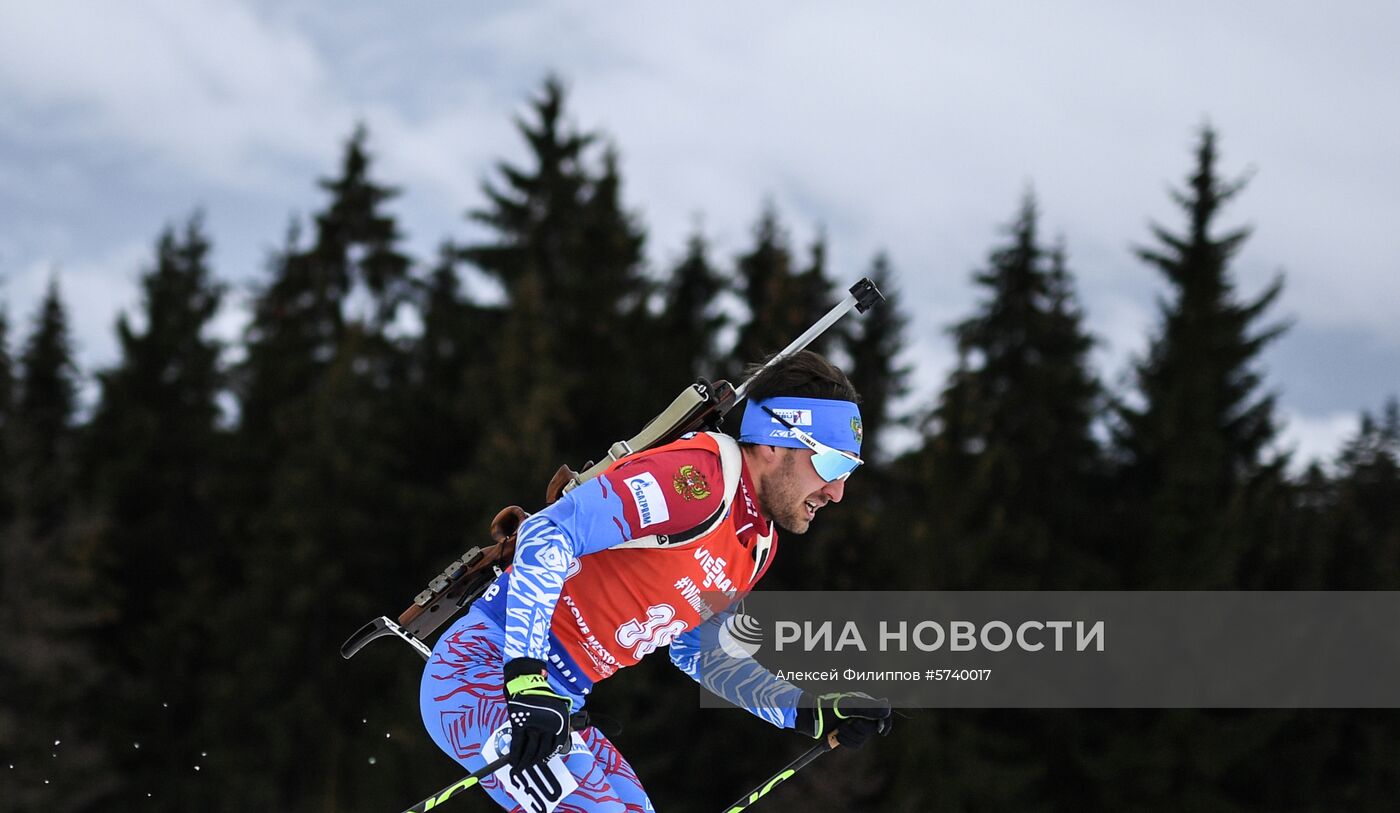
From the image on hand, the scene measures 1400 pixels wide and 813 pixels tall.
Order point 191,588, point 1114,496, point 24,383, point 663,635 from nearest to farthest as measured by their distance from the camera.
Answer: point 663,635 → point 1114,496 → point 191,588 → point 24,383

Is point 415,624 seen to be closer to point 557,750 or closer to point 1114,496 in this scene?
point 557,750

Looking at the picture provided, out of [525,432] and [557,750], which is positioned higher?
[525,432]

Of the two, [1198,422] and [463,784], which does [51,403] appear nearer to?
[1198,422]

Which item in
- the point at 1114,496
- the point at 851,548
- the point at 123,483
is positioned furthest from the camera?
the point at 123,483

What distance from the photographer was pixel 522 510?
4.21 m

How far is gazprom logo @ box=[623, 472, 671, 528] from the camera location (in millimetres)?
3469

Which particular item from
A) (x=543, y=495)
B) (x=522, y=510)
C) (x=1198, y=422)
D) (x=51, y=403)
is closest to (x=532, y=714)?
(x=522, y=510)

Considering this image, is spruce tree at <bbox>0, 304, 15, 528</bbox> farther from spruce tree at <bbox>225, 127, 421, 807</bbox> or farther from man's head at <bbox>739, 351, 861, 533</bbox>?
man's head at <bbox>739, 351, 861, 533</bbox>

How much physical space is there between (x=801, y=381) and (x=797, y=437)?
176 millimetres

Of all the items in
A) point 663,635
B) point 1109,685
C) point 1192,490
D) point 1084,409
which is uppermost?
point 1084,409

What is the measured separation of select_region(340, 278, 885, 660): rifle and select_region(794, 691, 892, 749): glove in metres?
0.98

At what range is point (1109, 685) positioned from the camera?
970 inches

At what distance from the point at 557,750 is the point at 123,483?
33.7m

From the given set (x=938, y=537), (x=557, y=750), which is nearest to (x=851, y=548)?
(x=938, y=537)
